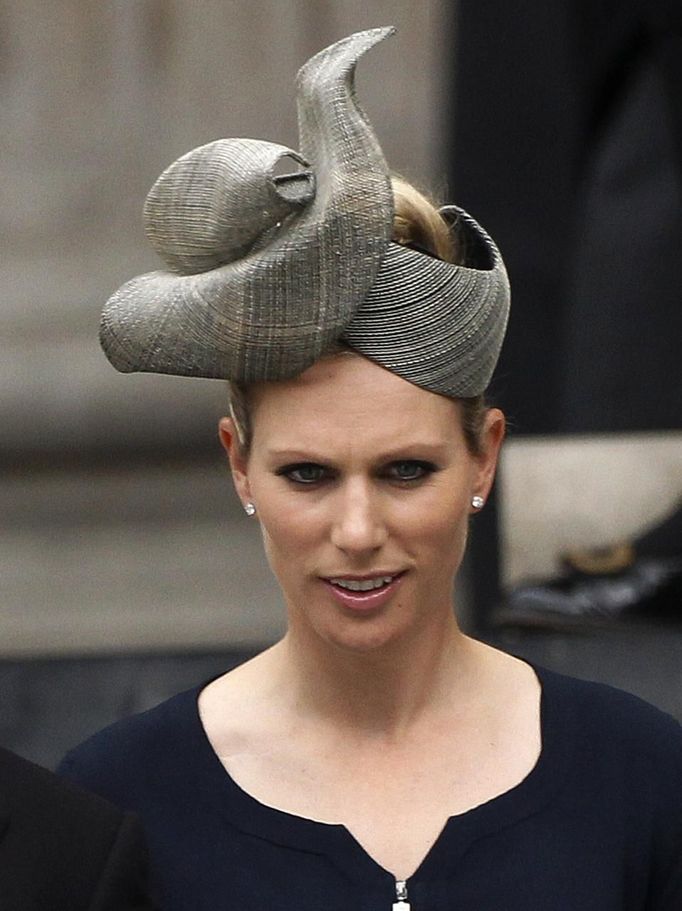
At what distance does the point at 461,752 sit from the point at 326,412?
0.51 metres

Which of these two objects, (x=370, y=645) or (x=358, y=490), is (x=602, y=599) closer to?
(x=370, y=645)

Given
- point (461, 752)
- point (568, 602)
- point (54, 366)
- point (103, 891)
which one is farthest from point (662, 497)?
point (103, 891)

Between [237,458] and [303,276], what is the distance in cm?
29

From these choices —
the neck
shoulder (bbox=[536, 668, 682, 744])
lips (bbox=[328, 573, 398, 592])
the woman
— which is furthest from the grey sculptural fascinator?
shoulder (bbox=[536, 668, 682, 744])

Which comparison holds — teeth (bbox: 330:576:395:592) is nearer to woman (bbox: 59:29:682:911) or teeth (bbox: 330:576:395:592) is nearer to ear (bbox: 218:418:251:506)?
woman (bbox: 59:29:682:911)

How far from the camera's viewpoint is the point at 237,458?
3045 millimetres

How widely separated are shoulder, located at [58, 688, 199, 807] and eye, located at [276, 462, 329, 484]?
1.39 ft

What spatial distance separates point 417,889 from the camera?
295 centimetres

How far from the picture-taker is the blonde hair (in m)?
2.97

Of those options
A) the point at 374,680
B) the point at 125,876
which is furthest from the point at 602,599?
the point at 125,876

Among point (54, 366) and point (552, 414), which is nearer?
point (552, 414)

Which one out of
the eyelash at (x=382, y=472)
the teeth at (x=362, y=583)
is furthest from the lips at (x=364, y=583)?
the eyelash at (x=382, y=472)

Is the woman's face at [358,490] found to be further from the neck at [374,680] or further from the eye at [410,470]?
the neck at [374,680]

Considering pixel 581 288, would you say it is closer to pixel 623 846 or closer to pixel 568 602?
pixel 568 602
